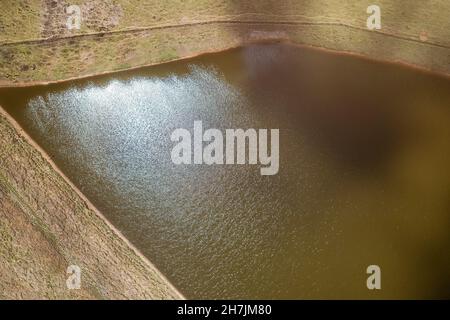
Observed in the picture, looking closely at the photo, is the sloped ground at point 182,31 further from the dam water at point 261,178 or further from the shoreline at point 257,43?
the dam water at point 261,178

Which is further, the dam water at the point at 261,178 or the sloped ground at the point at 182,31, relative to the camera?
the sloped ground at the point at 182,31

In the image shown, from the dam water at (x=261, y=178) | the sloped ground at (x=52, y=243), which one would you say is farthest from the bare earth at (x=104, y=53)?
the dam water at (x=261, y=178)

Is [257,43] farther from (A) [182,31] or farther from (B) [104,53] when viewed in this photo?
(B) [104,53]

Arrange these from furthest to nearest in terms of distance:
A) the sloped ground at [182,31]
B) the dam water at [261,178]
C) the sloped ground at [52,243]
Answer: the sloped ground at [182,31] → the dam water at [261,178] → the sloped ground at [52,243]

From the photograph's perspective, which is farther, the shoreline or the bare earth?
the shoreline

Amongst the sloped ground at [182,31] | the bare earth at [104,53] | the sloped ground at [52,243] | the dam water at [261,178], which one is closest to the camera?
the sloped ground at [52,243]

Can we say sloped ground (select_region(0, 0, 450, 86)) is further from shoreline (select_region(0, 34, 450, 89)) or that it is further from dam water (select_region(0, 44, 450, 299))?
dam water (select_region(0, 44, 450, 299))

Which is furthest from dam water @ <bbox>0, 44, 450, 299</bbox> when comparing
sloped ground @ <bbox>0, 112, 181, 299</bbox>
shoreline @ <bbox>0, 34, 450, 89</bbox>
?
sloped ground @ <bbox>0, 112, 181, 299</bbox>

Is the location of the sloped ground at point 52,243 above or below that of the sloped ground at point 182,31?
below

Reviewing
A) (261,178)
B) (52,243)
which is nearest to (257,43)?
(261,178)

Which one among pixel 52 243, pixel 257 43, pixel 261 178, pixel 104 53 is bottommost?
pixel 52 243
